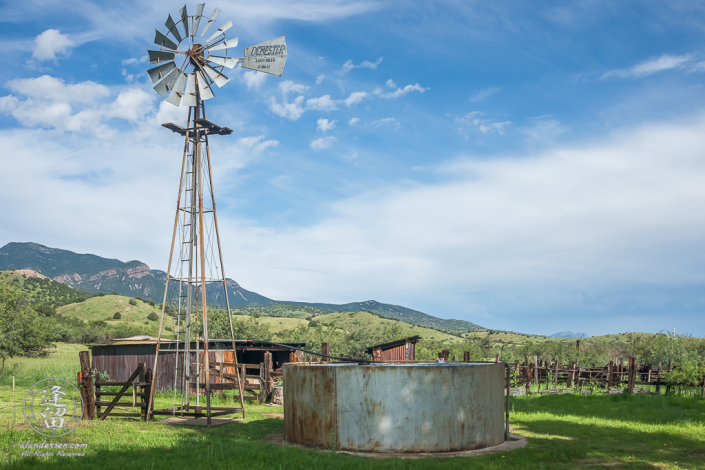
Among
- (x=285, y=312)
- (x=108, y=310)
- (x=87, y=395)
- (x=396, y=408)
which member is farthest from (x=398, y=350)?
(x=285, y=312)

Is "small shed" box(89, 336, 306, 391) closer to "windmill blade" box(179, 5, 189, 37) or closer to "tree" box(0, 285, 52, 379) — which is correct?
"tree" box(0, 285, 52, 379)

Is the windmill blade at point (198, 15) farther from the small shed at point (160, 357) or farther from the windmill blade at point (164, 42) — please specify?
the small shed at point (160, 357)

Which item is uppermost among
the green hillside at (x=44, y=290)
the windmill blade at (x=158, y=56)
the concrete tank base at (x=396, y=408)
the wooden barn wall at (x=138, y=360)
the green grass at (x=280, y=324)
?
the windmill blade at (x=158, y=56)

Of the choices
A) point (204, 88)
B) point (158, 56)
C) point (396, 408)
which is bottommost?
point (396, 408)

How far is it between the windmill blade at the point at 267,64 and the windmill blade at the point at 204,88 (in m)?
1.59

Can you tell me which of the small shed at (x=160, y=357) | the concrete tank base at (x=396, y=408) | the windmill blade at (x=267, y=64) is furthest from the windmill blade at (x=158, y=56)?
the small shed at (x=160, y=357)

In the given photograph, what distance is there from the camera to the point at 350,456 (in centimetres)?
1206

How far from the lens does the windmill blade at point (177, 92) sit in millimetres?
19000

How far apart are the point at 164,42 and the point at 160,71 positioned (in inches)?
40.7

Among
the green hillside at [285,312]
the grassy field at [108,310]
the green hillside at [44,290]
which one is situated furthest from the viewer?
the green hillside at [285,312]

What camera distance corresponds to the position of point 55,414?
49.6 ft

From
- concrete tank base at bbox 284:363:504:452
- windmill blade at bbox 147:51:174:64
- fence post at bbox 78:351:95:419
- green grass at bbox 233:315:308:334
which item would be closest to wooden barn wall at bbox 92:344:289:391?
fence post at bbox 78:351:95:419

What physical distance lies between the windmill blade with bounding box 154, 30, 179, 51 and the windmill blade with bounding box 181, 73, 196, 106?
1.10 meters

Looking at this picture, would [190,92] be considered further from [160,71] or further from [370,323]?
[370,323]
